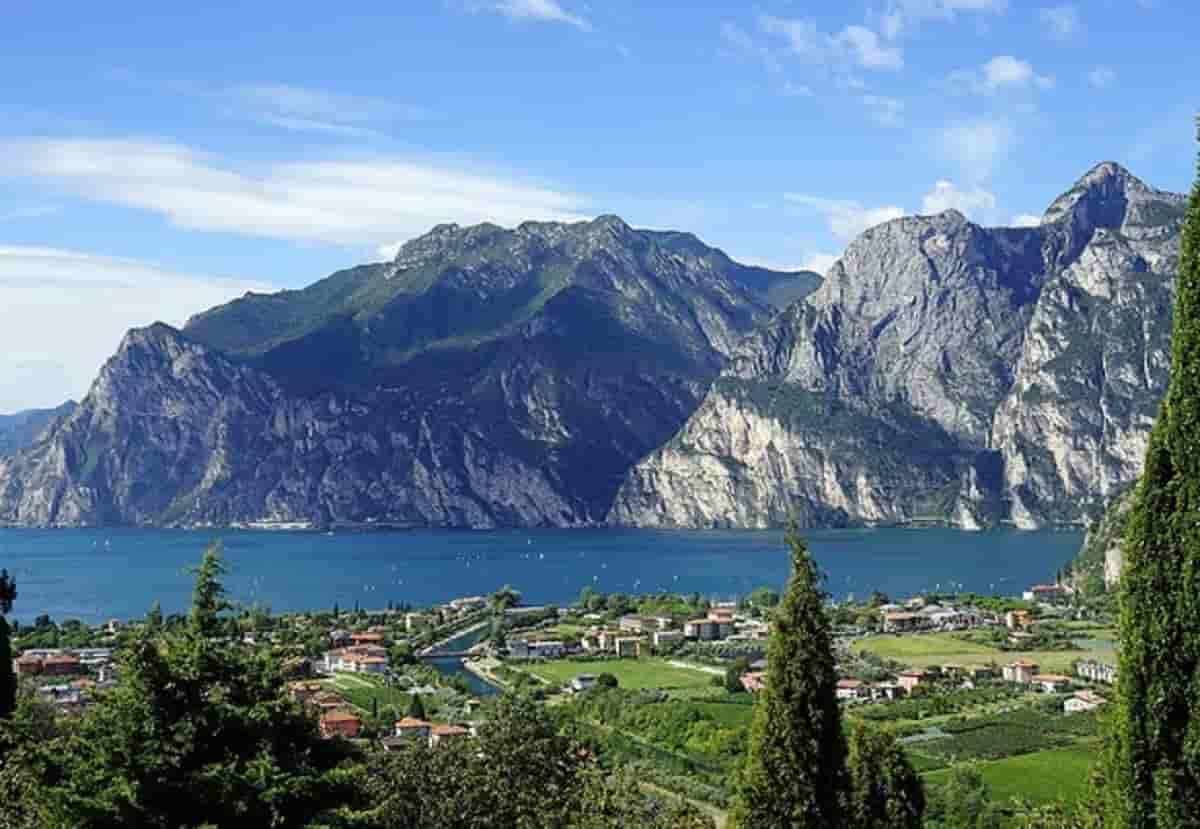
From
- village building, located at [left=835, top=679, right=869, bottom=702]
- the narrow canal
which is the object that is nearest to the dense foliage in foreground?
village building, located at [left=835, top=679, right=869, bottom=702]

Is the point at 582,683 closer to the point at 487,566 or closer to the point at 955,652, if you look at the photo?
the point at 955,652

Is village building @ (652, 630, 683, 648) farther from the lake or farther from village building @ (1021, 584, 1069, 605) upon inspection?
village building @ (1021, 584, 1069, 605)

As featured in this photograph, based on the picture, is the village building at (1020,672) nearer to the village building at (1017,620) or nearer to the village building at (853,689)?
the village building at (853,689)

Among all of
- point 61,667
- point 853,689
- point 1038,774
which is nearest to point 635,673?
point 853,689

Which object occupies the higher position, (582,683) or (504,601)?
(504,601)

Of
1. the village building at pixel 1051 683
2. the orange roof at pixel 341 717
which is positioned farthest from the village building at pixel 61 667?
the village building at pixel 1051 683

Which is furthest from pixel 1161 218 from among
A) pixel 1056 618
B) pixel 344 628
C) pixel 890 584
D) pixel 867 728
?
pixel 867 728
